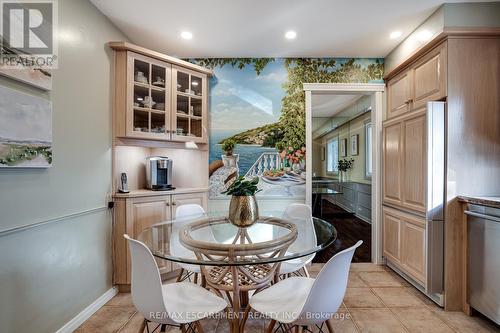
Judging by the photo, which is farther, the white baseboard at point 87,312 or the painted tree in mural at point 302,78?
the painted tree in mural at point 302,78

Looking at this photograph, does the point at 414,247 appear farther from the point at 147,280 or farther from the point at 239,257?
the point at 147,280

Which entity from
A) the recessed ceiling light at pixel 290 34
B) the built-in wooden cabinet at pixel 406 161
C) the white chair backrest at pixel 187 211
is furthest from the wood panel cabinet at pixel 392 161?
the white chair backrest at pixel 187 211

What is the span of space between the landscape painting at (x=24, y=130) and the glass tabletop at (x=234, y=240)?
0.82m

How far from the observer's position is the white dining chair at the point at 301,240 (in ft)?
5.11

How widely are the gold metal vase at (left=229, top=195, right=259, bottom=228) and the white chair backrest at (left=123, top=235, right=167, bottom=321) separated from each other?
28.7 inches

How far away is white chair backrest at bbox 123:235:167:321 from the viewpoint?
1.16 metres

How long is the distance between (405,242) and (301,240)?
147cm

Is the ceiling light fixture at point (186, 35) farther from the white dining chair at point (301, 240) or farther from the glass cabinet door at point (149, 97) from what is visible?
the white dining chair at point (301, 240)

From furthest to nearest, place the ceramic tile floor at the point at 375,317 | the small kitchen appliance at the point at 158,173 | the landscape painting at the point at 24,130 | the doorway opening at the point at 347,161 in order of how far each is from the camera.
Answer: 1. the doorway opening at the point at 347,161
2. the small kitchen appliance at the point at 158,173
3. the ceramic tile floor at the point at 375,317
4. the landscape painting at the point at 24,130

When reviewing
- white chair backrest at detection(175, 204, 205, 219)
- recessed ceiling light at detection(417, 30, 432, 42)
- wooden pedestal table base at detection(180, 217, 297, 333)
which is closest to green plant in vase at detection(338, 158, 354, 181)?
recessed ceiling light at detection(417, 30, 432, 42)

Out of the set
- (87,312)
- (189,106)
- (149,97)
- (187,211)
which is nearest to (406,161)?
(187,211)

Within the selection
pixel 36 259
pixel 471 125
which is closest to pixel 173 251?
pixel 36 259

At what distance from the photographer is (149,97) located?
2512 millimetres

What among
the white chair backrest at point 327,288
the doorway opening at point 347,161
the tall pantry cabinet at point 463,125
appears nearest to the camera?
the white chair backrest at point 327,288
